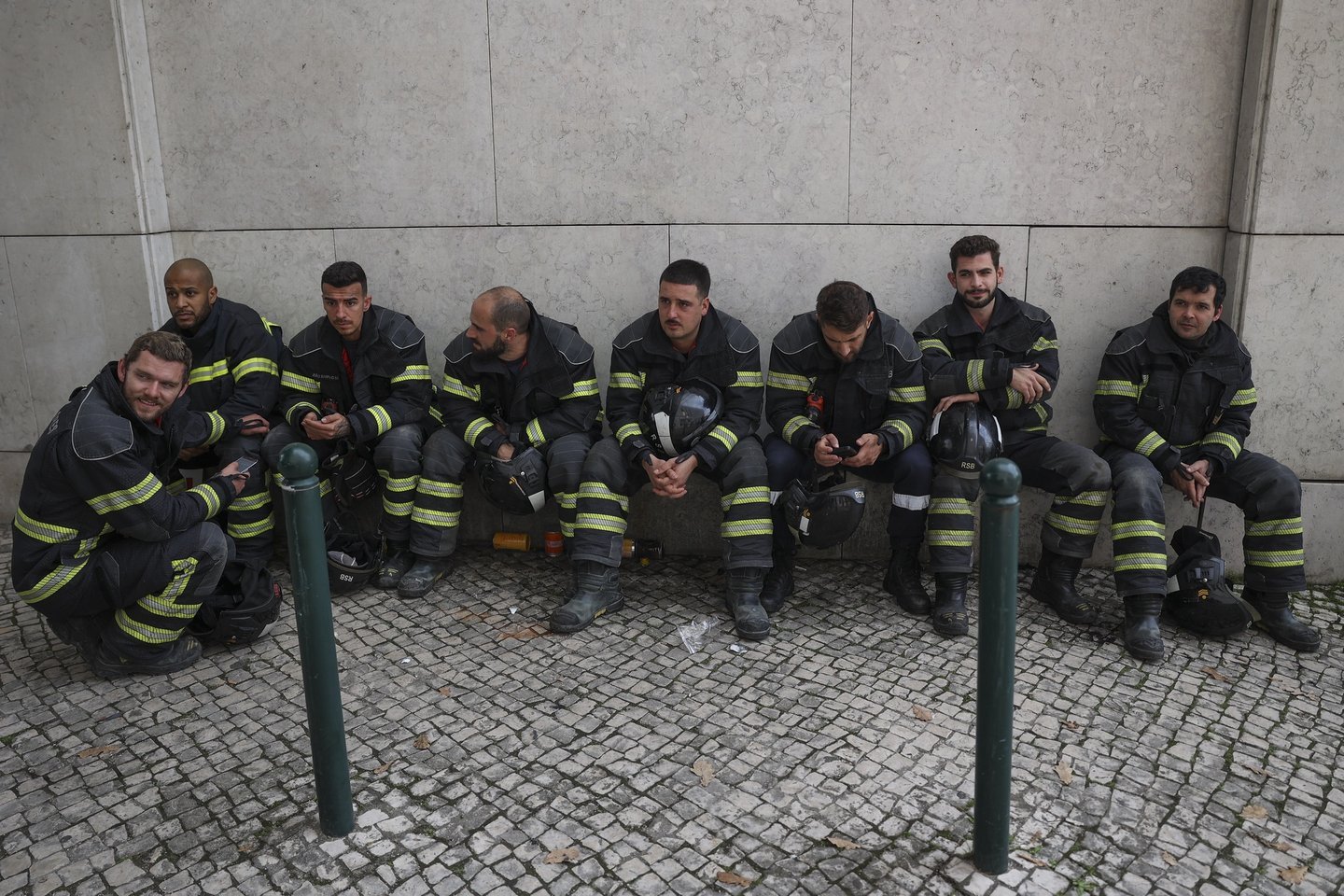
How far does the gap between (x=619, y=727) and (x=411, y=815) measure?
0.86m

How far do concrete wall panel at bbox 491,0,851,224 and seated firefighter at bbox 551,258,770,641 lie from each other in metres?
0.63

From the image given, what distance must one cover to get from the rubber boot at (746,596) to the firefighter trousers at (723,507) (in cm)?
5

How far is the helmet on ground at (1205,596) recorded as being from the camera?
4.57 metres

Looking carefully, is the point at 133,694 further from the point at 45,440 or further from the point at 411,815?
the point at 411,815

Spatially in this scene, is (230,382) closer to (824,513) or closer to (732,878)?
(824,513)

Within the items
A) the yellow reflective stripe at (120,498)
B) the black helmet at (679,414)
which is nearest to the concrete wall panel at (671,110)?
the black helmet at (679,414)

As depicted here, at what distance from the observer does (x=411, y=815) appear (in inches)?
131

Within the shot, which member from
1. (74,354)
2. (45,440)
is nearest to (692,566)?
(45,440)

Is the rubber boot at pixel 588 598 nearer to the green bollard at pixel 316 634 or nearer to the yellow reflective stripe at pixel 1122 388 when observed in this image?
the green bollard at pixel 316 634

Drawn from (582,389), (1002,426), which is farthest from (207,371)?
(1002,426)

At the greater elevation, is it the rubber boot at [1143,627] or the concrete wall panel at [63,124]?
the concrete wall panel at [63,124]

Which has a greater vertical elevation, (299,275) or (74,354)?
(299,275)

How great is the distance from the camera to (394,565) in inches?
209

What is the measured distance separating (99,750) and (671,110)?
387cm
